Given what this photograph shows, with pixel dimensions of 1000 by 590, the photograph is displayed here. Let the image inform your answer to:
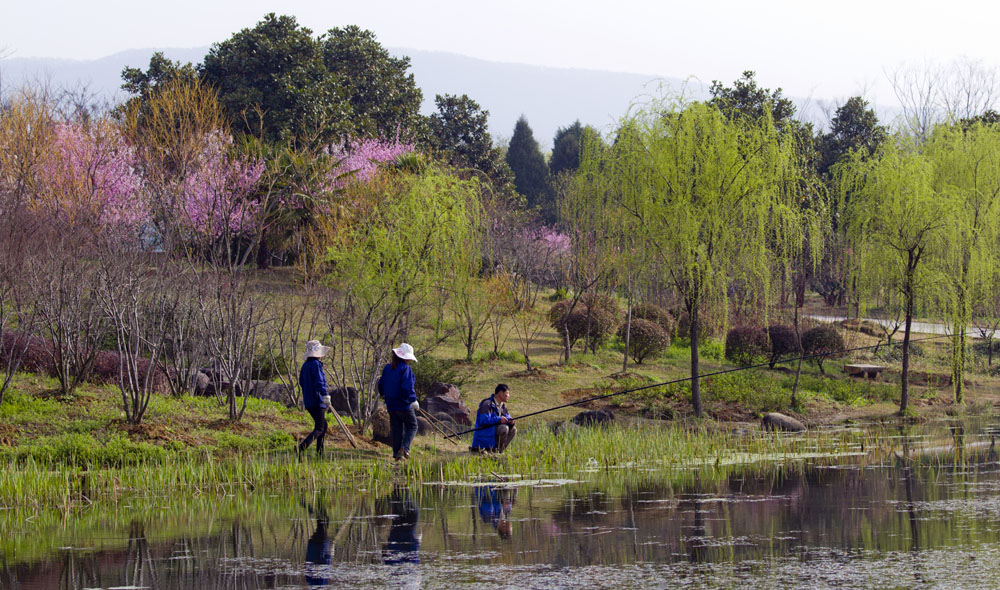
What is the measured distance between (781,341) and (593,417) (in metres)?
12.1

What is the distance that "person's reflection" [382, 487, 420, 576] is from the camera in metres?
8.11

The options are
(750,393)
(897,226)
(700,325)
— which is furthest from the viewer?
(700,325)

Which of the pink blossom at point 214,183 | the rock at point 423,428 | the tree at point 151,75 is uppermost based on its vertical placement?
the tree at point 151,75

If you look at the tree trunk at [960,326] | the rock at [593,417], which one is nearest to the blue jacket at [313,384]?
the rock at [593,417]

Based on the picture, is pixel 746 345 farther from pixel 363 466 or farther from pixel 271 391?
pixel 363 466

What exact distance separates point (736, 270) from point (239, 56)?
3108 cm

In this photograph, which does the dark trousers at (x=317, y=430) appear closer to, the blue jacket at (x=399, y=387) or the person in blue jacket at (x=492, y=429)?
the blue jacket at (x=399, y=387)

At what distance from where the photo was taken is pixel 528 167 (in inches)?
2908

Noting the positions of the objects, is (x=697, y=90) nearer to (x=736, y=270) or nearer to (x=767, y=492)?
(x=736, y=270)

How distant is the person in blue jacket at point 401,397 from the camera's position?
45.3 ft

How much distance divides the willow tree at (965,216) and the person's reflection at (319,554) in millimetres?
18817

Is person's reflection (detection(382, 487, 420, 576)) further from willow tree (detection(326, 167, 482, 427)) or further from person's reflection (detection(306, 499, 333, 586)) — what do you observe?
willow tree (detection(326, 167, 482, 427))

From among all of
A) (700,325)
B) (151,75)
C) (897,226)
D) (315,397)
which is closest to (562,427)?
(315,397)

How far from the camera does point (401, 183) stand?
22.5m
